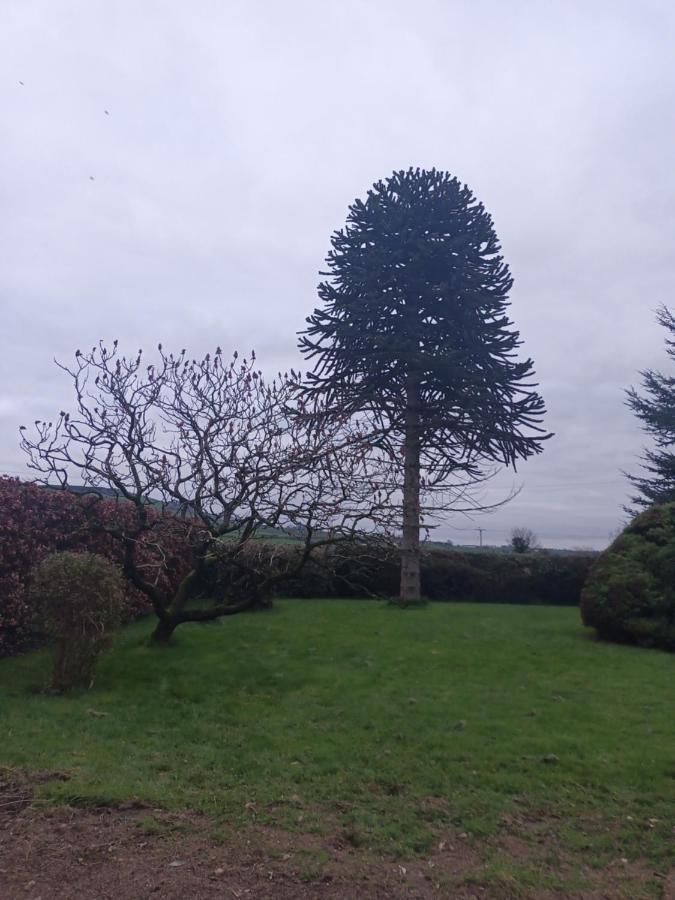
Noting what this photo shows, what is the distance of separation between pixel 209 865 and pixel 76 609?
4.24m

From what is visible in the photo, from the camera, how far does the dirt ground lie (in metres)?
3.96

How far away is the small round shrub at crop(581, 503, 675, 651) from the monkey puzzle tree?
13.8 feet

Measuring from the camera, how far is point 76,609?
7.88 m

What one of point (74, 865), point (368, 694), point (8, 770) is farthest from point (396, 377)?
point (74, 865)

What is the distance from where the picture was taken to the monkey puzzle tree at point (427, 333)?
16.4 metres

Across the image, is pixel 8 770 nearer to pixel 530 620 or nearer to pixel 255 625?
pixel 255 625

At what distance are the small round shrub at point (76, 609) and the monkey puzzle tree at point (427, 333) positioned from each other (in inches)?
330

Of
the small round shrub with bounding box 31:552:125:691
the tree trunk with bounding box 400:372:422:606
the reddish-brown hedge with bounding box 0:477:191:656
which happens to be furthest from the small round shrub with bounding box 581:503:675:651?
the small round shrub with bounding box 31:552:125:691

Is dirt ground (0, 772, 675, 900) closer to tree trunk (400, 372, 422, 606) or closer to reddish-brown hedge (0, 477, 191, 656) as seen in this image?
reddish-brown hedge (0, 477, 191, 656)

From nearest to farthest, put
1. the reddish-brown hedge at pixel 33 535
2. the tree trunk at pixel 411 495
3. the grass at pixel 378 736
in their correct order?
the grass at pixel 378 736
the reddish-brown hedge at pixel 33 535
the tree trunk at pixel 411 495

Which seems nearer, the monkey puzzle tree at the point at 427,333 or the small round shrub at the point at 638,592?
the small round shrub at the point at 638,592

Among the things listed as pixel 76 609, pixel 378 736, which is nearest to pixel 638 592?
pixel 378 736

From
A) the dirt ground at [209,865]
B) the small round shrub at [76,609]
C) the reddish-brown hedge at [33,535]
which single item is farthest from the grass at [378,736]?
the reddish-brown hedge at [33,535]

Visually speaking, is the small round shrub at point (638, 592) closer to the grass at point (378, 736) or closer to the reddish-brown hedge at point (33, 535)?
the grass at point (378, 736)
